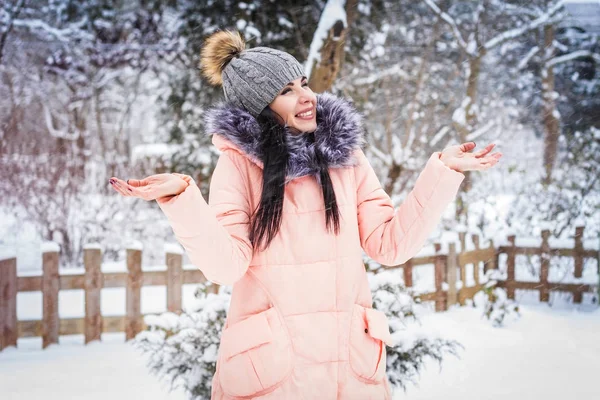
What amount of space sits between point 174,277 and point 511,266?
359 cm

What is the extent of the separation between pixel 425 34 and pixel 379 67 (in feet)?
4.40

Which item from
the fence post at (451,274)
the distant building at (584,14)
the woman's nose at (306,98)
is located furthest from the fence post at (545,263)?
the woman's nose at (306,98)

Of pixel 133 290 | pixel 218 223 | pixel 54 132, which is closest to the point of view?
pixel 218 223

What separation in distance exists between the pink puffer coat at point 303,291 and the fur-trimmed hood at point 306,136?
0.03 meters

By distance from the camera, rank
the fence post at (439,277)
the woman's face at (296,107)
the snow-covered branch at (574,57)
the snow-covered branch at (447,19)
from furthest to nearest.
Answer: the snow-covered branch at (574,57) < the snow-covered branch at (447,19) < the fence post at (439,277) < the woman's face at (296,107)

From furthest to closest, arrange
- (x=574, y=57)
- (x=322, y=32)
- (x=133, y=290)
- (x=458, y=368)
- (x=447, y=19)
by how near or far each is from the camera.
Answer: (x=574, y=57) → (x=447, y=19) → (x=133, y=290) → (x=322, y=32) → (x=458, y=368)

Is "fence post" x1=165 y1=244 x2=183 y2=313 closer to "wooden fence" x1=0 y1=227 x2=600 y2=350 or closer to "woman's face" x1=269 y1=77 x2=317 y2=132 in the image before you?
"wooden fence" x1=0 y1=227 x2=600 y2=350

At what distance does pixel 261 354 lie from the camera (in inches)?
61.5

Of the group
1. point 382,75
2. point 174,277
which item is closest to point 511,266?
point 174,277

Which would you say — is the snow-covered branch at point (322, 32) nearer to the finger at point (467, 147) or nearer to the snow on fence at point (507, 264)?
the snow on fence at point (507, 264)

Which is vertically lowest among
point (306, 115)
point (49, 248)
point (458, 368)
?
point (458, 368)

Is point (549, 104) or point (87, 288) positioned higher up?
point (549, 104)

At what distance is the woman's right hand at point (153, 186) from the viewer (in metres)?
1.30

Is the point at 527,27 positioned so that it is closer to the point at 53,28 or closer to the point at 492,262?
the point at 492,262
